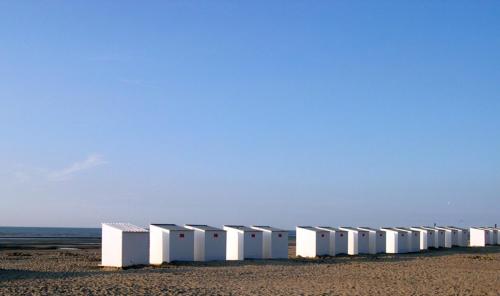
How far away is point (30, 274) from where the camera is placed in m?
21.9

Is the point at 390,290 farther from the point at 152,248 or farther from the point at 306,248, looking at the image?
the point at 306,248

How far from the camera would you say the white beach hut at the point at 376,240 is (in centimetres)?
3681

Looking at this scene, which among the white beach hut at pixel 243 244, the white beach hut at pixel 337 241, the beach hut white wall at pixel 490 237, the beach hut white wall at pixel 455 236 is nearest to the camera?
the white beach hut at pixel 243 244

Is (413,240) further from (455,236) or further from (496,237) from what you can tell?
(496,237)

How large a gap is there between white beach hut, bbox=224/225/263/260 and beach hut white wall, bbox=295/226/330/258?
360 centimetres

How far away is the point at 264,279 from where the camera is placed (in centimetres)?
2159

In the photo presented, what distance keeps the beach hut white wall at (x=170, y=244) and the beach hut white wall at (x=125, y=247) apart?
0.96 meters

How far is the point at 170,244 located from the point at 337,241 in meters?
10.7

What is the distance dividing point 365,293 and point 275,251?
1324 centimetres

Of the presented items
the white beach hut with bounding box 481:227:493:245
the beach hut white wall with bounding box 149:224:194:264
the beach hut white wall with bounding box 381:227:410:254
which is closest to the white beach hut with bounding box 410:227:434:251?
the beach hut white wall with bounding box 381:227:410:254

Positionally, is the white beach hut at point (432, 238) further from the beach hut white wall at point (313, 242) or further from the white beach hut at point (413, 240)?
the beach hut white wall at point (313, 242)

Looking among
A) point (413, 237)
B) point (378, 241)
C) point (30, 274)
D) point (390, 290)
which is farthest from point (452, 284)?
point (413, 237)

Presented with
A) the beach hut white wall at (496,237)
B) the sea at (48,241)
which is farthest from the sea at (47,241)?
the beach hut white wall at (496,237)

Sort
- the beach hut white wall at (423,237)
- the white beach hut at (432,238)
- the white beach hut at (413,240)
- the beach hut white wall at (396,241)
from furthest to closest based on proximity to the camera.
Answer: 1. the white beach hut at (432,238)
2. the beach hut white wall at (423,237)
3. the white beach hut at (413,240)
4. the beach hut white wall at (396,241)
